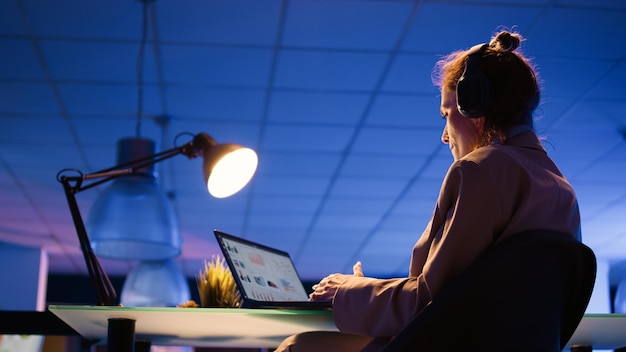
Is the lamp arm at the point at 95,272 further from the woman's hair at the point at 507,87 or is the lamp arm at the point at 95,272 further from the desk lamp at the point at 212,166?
the woman's hair at the point at 507,87

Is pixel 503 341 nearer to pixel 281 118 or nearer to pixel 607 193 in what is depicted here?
pixel 281 118

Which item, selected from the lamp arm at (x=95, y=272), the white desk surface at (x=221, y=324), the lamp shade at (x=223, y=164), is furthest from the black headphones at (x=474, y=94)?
the lamp shade at (x=223, y=164)

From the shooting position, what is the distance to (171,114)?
4.54 m

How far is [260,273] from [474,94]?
34.4 inches

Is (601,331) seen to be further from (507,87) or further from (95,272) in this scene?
(95,272)

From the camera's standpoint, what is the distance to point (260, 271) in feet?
6.33

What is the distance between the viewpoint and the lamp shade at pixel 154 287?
5.26 m

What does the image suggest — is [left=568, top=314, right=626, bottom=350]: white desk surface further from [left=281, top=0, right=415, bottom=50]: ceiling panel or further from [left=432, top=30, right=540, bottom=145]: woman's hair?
[left=281, top=0, right=415, bottom=50]: ceiling panel

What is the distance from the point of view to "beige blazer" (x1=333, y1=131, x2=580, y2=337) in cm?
110

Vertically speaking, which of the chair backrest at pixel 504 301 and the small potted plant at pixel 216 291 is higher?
the small potted plant at pixel 216 291

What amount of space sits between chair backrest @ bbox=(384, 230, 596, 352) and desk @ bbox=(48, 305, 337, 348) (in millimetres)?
432

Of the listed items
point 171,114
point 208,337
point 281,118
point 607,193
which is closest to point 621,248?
point 607,193

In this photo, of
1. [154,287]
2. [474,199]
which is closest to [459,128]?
[474,199]

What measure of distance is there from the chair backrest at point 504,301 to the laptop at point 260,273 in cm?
54
